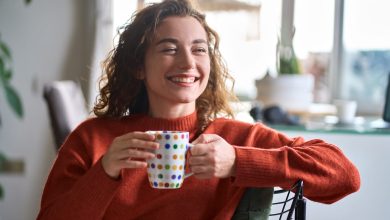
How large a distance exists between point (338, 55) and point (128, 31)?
1.59 metres

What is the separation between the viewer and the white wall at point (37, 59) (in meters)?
3.02

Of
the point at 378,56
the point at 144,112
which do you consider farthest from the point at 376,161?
the point at 378,56

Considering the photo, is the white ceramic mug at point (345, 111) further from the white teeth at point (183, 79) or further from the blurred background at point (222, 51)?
the white teeth at point (183, 79)

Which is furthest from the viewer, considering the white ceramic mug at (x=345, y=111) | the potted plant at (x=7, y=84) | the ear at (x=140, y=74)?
the potted plant at (x=7, y=84)

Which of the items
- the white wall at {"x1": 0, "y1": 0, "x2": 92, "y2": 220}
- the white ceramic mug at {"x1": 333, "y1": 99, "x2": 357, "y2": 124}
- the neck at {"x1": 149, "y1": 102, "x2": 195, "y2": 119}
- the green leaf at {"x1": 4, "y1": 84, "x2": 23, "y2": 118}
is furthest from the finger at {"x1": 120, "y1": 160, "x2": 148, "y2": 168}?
the white wall at {"x1": 0, "y1": 0, "x2": 92, "y2": 220}

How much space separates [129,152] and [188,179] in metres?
0.24

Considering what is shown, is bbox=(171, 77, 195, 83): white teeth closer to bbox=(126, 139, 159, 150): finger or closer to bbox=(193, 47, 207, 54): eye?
bbox=(193, 47, 207, 54): eye

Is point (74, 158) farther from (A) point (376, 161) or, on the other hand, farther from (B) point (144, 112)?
(A) point (376, 161)

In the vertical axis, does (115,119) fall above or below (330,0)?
below

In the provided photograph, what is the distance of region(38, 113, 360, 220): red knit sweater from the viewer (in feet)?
3.28

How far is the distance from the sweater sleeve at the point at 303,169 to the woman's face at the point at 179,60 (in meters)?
0.22

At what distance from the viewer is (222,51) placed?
8.92 ft

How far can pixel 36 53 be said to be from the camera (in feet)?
9.98

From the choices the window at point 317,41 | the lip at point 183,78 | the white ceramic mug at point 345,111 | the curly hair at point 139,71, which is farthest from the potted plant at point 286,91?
the lip at point 183,78
